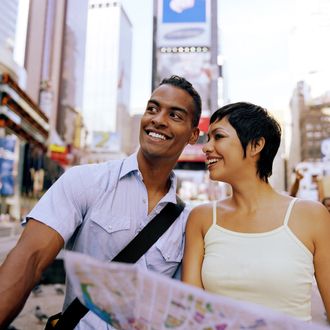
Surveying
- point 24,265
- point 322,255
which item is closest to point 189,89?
point 322,255

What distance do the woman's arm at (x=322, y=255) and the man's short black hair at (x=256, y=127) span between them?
0.39 meters

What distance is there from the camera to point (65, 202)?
163cm

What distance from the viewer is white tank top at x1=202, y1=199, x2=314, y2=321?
159 centimetres

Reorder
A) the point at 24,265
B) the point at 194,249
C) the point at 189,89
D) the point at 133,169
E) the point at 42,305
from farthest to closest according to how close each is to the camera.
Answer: the point at 42,305
the point at 189,89
the point at 133,169
the point at 194,249
the point at 24,265

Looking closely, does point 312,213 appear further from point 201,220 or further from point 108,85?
point 108,85

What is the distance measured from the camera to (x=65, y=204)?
163 cm

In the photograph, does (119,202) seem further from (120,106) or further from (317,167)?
(120,106)

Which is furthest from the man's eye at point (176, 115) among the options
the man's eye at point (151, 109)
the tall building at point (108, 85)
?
the tall building at point (108, 85)

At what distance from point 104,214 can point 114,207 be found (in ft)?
0.21

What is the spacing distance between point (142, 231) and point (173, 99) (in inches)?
29.1

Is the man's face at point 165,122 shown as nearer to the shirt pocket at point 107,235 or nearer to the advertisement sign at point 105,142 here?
the shirt pocket at point 107,235

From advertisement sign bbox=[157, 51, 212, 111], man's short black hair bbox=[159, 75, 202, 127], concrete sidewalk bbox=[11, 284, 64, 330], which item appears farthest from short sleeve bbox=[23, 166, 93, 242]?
advertisement sign bbox=[157, 51, 212, 111]

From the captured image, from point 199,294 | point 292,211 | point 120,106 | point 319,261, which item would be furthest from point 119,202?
point 120,106

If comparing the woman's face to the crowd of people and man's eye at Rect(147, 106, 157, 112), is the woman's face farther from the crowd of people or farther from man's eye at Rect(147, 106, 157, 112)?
man's eye at Rect(147, 106, 157, 112)
